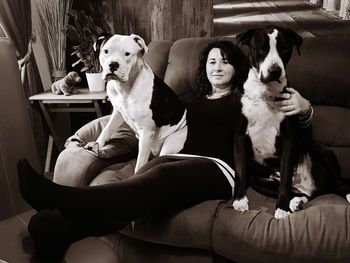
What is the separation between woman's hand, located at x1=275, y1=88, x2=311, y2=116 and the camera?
4.94 ft

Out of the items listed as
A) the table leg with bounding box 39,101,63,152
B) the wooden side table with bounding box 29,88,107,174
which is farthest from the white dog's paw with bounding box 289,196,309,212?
the table leg with bounding box 39,101,63,152

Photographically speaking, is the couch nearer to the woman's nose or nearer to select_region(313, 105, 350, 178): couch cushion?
select_region(313, 105, 350, 178): couch cushion

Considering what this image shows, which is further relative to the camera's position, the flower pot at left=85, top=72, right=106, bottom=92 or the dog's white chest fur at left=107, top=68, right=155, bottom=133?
the flower pot at left=85, top=72, right=106, bottom=92

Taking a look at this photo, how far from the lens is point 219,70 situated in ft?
5.70

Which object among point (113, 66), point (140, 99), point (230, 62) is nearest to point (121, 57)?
point (113, 66)

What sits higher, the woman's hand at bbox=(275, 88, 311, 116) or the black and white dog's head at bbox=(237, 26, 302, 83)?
the black and white dog's head at bbox=(237, 26, 302, 83)

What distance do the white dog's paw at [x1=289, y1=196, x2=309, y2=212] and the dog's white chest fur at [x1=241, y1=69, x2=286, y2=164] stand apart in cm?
21

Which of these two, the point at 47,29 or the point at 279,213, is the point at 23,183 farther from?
the point at 47,29

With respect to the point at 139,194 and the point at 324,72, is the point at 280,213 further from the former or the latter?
the point at 324,72

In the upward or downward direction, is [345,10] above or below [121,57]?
above

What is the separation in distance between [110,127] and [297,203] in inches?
34.8

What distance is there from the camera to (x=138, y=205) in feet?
4.10

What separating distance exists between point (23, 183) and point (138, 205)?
0.36 metres

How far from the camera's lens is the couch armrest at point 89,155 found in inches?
65.0
